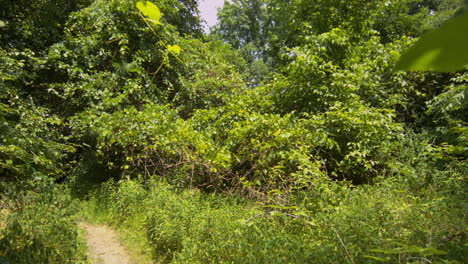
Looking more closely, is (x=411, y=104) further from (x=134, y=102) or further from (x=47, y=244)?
(x=47, y=244)

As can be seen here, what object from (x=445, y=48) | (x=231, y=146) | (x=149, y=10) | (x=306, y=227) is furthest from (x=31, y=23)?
(x=445, y=48)

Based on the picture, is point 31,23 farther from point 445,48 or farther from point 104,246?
point 445,48

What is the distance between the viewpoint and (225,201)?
4590 millimetres

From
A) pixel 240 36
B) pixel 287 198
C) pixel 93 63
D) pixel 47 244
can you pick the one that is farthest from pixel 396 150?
pixel 240 36

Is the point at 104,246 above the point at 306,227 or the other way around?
the other way around

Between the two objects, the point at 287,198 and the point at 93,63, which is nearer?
the point at 287,198

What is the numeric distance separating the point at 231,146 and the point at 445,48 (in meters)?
5.09

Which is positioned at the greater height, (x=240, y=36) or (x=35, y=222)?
(x=240, y=36)

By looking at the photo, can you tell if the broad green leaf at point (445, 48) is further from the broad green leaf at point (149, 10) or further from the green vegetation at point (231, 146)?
the broad green leaf at point (149, 10)

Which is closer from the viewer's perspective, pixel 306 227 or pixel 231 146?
pixel 306 227

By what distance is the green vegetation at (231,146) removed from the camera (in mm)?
2734

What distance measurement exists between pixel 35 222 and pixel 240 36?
1130 inches

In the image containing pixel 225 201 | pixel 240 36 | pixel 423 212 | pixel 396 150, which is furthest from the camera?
pixel 240 36

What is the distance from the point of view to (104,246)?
163 inches
